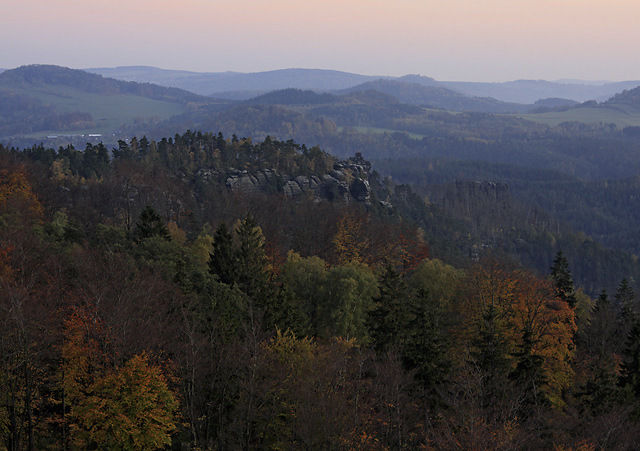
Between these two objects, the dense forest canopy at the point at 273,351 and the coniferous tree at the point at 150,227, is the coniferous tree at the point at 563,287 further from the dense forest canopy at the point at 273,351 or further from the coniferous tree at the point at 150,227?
the coniferous tree at the point at 150,227

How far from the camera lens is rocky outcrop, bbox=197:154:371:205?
424 feet

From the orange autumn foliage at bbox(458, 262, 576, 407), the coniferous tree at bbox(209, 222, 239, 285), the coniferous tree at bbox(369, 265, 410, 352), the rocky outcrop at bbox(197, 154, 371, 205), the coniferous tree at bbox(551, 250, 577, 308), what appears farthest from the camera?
the rocky outcrop at bbox(197, 154, 371, 205)

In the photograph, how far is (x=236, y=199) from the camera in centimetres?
10094

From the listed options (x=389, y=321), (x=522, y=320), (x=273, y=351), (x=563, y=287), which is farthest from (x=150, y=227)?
(x=563, y=287)

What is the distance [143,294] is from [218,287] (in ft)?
31.5

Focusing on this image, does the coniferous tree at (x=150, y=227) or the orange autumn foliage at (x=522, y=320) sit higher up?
the coniferous tree at (x=150, y=227)

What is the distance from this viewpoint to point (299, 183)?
136000mm

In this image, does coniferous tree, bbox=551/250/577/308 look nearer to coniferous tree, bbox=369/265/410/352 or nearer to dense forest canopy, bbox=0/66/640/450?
dense forest canopy, bbox=0/66/640/450

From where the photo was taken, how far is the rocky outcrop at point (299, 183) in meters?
129

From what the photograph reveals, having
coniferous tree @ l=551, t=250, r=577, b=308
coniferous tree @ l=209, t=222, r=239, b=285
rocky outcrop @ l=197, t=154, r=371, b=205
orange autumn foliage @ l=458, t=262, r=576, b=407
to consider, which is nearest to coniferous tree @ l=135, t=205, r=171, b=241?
coniferous tree @ l=209, t=222, r=239, b=285

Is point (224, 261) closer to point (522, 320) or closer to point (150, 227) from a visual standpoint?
point (150, 227)

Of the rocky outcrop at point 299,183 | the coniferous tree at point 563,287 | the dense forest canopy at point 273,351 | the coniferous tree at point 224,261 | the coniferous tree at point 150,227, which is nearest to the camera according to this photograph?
the dense forest canopy at point 273,351

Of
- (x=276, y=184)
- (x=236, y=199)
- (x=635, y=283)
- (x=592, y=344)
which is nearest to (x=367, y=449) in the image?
(x=592, y=344)

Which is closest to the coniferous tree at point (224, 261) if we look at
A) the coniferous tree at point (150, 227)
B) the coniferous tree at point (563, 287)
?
the coniferous tree at point (150, 227)
